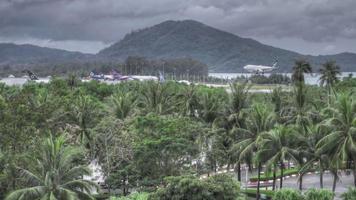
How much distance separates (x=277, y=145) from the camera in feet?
164

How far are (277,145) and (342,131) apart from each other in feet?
26.5

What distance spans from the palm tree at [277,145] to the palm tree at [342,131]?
5511 millimetres

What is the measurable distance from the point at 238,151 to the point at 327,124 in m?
12.6

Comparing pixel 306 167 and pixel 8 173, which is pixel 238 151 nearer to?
pixel 306 167

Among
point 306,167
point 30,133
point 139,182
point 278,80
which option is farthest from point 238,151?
point 278,80

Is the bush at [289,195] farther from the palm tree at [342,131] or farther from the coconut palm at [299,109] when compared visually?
the coconut palm at [299,109]

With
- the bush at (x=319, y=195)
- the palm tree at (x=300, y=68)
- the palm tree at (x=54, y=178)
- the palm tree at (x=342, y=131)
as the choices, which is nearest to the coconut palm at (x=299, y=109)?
the palm tree at (x=342, y=131)

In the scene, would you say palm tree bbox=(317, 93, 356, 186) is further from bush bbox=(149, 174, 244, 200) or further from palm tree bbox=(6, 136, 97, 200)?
palm tree bbox=(6, 136, 97, 200)

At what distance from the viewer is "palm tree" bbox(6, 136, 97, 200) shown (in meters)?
32.8

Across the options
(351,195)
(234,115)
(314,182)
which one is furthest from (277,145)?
(314,182)

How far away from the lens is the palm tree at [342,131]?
1665 inches

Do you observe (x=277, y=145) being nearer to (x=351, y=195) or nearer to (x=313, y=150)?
(x=313, y=150)

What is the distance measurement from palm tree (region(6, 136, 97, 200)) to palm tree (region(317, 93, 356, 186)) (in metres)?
19.6

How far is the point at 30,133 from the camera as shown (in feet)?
136
